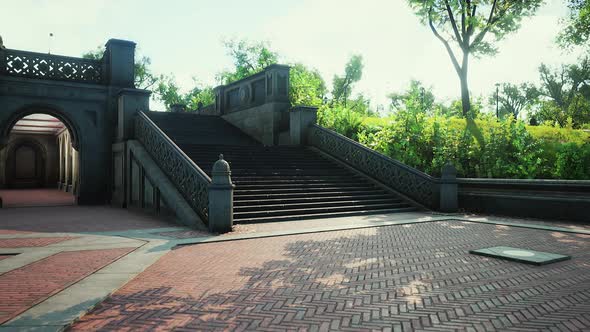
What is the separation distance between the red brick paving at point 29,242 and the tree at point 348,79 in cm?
6524

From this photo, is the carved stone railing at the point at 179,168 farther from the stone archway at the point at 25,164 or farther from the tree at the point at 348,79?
the tree at the point at 348,79

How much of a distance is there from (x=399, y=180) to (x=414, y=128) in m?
4.16

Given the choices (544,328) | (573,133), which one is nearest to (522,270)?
(544,328)

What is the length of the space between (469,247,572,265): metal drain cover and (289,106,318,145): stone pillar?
44.0ft

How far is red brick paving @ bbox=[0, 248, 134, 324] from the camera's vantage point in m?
5.06

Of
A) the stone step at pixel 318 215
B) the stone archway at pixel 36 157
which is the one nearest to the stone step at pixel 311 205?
the stone step at pixel 318 215

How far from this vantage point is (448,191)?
48.2ft

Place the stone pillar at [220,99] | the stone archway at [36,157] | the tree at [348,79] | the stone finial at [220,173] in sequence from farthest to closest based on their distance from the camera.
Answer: the tree at [348,79], the stone archway at [36,157], the stone pillar at [220,99], the stone finial at [220,173]

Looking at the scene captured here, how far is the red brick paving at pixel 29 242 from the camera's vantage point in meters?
8.76

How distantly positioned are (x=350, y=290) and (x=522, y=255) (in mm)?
3996

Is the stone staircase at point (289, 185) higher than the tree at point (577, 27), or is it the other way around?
the tree at point (577, 27)

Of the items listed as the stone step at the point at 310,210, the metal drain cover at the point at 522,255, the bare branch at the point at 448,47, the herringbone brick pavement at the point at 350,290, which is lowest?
the herringbone brick pavement at the point at 350,290

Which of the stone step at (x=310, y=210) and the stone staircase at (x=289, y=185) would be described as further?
the stone staircase at (x=289, y=185)

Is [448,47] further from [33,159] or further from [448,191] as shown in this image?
[33,159]
